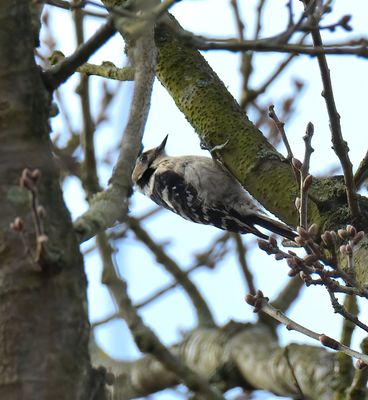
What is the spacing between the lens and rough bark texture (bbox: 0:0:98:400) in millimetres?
1720

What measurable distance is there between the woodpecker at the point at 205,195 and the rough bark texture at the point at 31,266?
434cm

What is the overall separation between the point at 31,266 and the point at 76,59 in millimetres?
636

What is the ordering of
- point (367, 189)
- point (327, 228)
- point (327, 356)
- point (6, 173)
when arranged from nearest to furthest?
point (6, 173), point (327, 228), point (367, 189), point (327, 356)

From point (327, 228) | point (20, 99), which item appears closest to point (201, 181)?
point (327, 228)

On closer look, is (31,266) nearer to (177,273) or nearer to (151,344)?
(151,344)

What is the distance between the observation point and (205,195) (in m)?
6.81

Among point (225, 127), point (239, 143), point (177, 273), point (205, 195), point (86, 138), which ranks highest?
point (86, 138)

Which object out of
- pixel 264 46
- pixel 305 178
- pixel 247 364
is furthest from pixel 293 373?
pixel 264 46

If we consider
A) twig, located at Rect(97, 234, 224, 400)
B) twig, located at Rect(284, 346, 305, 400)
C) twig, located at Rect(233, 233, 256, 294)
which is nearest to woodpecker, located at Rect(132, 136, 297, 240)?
twig, located at Rect(233, 233, 256, 294)

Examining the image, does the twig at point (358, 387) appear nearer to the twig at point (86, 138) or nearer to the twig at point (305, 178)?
the twig at point (305, 178)

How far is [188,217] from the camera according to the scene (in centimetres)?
732

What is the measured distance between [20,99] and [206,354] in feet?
13.3

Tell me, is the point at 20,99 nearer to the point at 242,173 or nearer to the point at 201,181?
the point at 242,173

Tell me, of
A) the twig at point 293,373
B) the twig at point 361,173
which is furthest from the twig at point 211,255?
the twig at point 361,173
